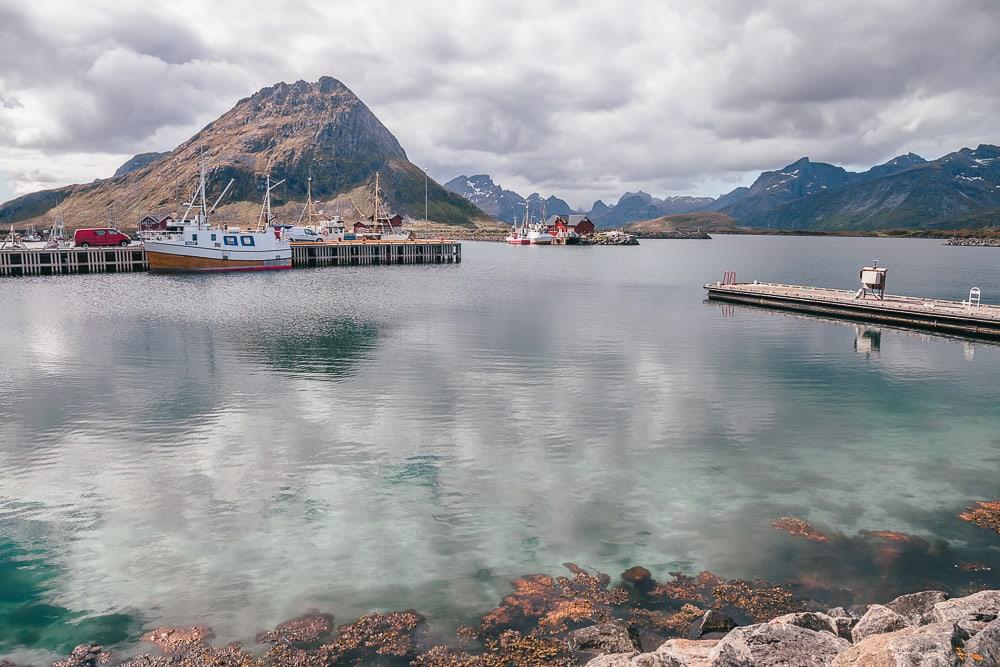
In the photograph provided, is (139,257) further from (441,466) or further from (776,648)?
(776,648)

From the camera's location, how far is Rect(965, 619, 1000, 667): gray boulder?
9.44 m

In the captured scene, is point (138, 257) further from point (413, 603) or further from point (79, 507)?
point (413, 603)

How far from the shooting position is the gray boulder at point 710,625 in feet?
45.5

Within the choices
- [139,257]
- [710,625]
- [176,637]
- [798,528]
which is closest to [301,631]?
[176,637]

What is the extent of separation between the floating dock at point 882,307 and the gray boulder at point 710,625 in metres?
58.9

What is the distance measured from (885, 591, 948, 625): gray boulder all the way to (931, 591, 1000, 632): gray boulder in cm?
94

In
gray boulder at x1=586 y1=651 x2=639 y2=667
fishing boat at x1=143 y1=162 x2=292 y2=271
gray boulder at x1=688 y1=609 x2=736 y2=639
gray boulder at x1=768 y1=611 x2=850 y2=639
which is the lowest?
gray boulder at x1=688 y1=609 x2=736 y2=639

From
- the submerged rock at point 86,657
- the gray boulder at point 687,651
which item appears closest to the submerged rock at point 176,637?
the submerged rock at point 86,657

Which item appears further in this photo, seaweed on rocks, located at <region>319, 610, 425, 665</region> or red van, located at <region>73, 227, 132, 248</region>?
red van, located at <region>73, 227, 132, 248</region>

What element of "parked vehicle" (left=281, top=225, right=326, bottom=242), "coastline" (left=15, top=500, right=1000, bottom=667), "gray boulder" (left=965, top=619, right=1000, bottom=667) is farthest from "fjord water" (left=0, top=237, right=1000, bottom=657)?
"parked vehicle" (left=281, top=225, right=326, bottom=242)

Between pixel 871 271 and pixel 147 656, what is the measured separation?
7717 cm

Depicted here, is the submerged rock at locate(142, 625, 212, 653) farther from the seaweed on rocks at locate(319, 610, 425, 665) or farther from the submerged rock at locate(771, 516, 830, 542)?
the submerged rock at locate(771, 516, 830, 542)

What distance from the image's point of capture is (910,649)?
955 cm

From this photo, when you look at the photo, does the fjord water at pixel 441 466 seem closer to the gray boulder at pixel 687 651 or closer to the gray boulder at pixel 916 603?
the gray boulder at pixel 916 603
